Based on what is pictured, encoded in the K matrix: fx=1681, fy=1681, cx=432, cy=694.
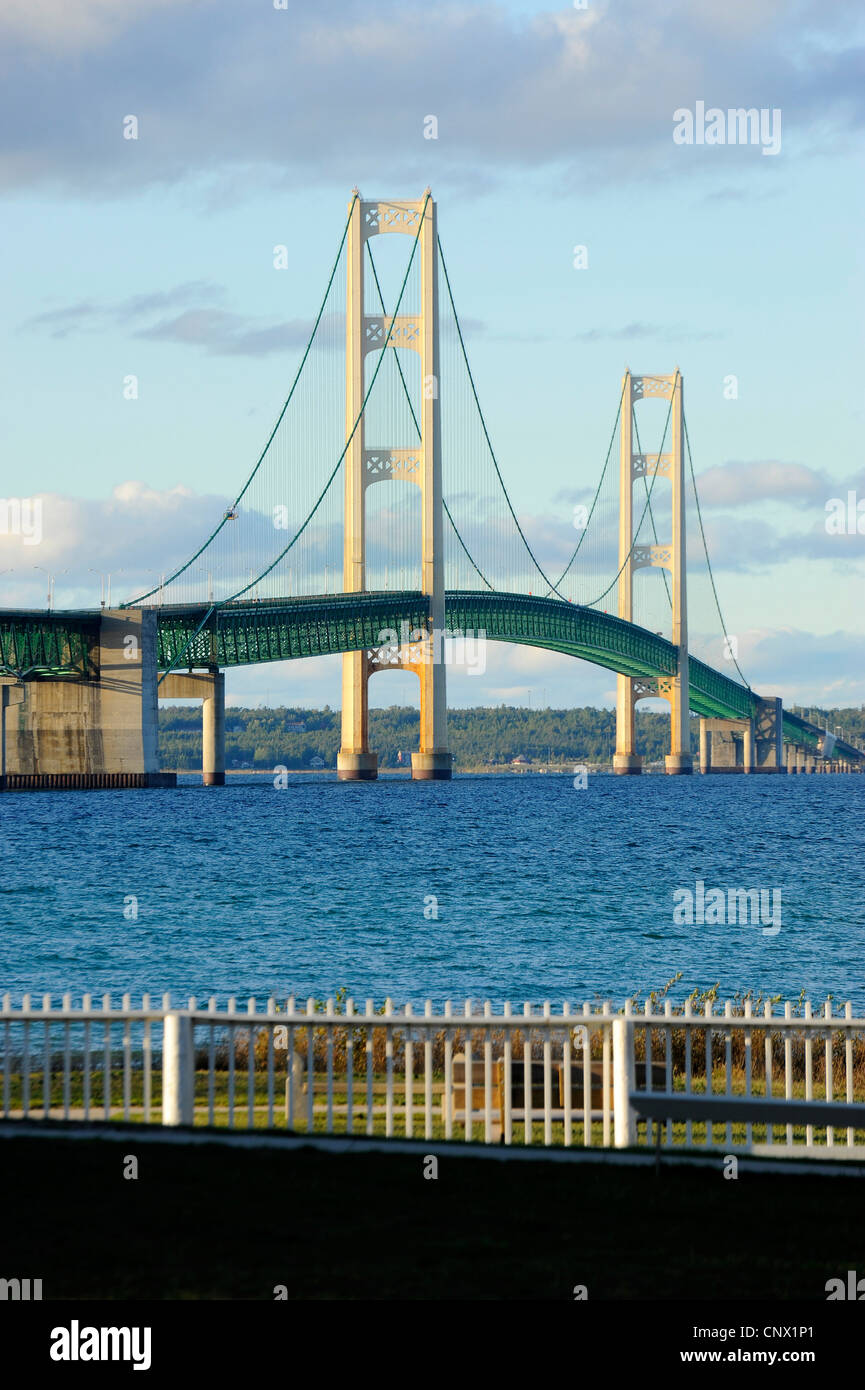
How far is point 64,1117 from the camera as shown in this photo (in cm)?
839

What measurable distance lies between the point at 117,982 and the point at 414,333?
69.3 metres

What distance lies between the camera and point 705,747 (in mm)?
142375

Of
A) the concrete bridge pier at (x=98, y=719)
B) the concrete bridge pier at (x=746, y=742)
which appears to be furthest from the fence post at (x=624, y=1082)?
the concrete bridge pier at (x=746, y=742)

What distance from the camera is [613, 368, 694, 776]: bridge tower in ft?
360

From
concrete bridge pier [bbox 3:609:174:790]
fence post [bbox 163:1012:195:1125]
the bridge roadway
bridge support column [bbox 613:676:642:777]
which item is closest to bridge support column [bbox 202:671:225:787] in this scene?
the bridge roadway

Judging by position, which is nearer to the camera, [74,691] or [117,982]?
[117,982]

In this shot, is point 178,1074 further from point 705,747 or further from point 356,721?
point 705,747

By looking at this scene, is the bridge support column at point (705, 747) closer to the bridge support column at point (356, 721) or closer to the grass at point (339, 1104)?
the bridge support column at point (356, 721)

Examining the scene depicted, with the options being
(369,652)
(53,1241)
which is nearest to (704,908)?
(53,1241)

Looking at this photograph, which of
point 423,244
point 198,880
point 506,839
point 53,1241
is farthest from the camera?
point 423,244

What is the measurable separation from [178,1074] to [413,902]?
25.2 metres

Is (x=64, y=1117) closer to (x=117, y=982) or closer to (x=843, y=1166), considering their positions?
(x=843, y=1166)

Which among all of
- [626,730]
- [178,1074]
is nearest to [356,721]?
[626,730]

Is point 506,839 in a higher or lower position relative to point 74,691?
lower
